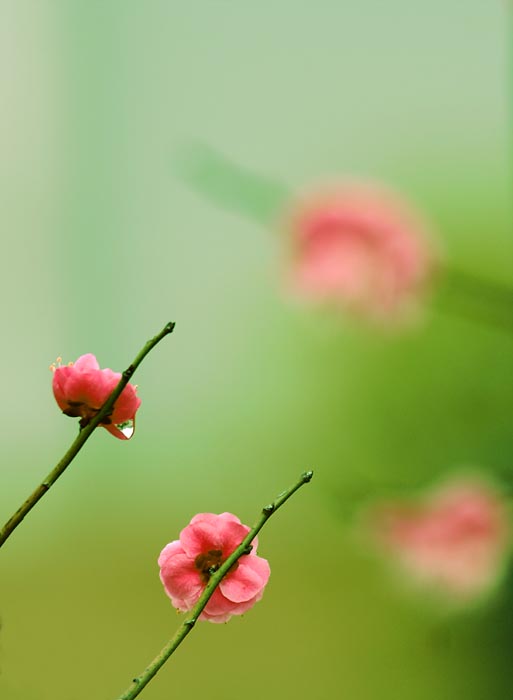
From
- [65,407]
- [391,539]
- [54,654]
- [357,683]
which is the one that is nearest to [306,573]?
[357,683]

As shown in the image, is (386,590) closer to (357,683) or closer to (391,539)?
(357,683)

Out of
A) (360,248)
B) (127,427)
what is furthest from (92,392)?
(360,248)

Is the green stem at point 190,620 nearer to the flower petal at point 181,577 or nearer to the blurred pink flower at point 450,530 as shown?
the flower petal at point 181,577

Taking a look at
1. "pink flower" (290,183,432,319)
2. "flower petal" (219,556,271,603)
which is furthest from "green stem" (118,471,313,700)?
"pink flower" (290,183,432,319)

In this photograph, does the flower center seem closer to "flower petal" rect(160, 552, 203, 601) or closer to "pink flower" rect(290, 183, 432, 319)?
"flower petal" rect(160, 552, 203, 601)

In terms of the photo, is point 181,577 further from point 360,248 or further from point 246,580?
point 360,248

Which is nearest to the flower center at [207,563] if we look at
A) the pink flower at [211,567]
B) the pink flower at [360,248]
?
the pink flower at [211,567]

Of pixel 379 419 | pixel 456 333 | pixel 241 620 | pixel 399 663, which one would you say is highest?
pixel 456 333
